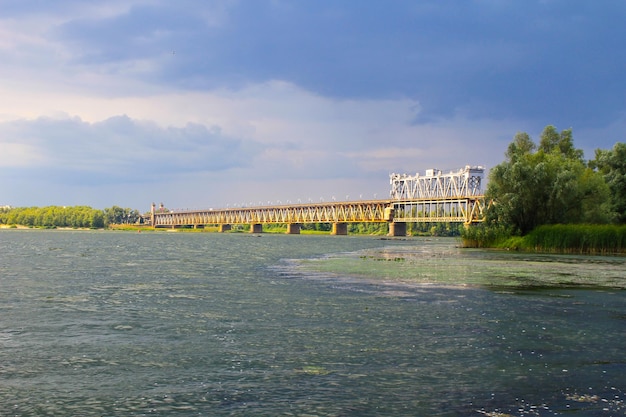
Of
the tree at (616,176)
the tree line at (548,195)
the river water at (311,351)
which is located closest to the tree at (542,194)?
the tree line at (548,195)

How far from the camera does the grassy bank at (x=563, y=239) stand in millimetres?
71750

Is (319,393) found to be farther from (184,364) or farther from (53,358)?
(53,358)

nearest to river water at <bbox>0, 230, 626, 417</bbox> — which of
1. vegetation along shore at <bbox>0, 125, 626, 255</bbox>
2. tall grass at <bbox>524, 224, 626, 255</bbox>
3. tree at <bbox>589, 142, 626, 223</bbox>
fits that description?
tall grass at <bbox>524, 224, 626, 255</bbox>

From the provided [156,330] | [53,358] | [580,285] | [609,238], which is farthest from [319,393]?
[609,238]

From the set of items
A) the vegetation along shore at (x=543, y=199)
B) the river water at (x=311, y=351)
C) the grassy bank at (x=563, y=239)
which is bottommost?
the river water at (x=311, y=351)

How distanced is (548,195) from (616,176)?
1281 cm

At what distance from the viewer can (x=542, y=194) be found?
8644 centimetres

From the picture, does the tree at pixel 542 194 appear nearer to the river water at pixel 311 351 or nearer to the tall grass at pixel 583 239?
the tall grass at pixel 583 239

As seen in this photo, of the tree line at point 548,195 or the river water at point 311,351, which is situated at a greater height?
the tree line at point 548,195

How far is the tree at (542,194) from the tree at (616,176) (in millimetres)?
3870

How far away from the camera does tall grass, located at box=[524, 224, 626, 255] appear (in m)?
71.6

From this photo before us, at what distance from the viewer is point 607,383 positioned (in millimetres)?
14578

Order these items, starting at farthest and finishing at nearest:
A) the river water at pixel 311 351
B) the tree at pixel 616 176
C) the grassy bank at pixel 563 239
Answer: the tree at pixel 616 176 < the grassy bank at pixel 563 239 < the river water at pixel 311 351

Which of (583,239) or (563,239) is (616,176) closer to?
(563,239)
